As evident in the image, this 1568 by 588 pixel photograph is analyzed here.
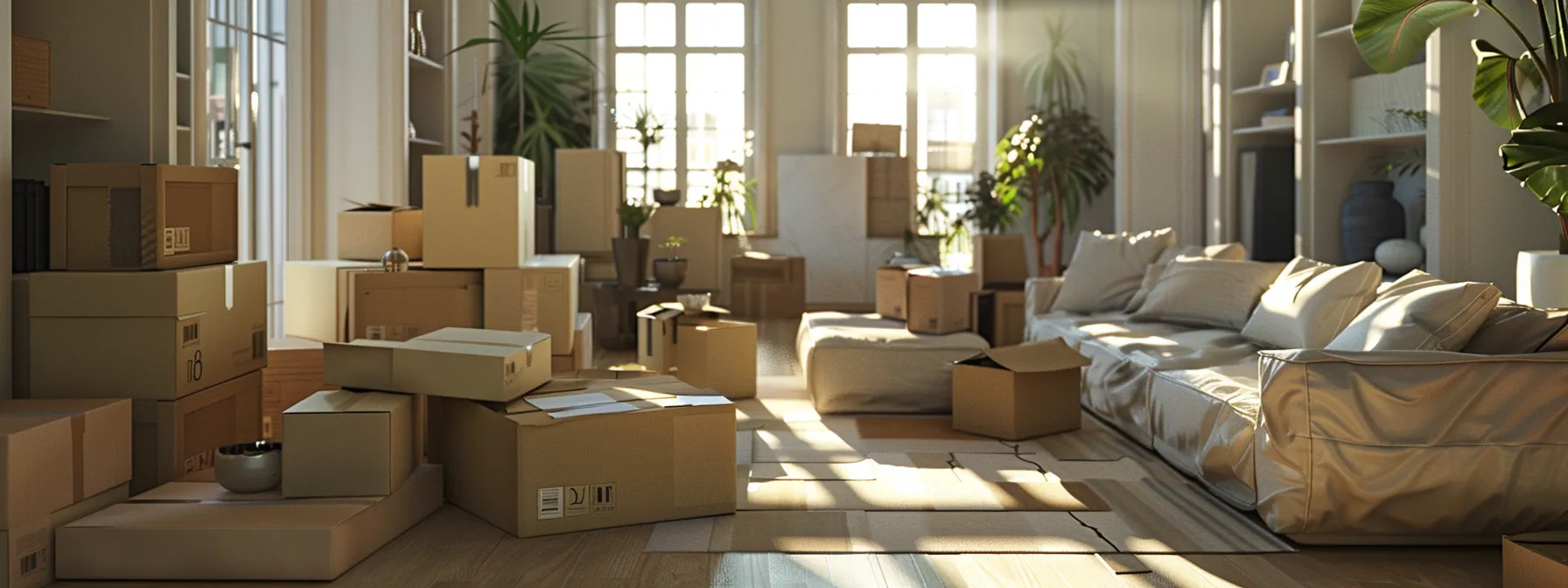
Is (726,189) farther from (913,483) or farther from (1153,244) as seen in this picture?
(913,483)

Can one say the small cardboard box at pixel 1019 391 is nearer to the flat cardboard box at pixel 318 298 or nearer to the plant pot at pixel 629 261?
the flat cardboard box at pixel 318 298

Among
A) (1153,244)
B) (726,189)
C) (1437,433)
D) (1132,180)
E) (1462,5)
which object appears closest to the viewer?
(1437,433)

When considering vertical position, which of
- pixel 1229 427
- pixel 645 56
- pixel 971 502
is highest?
pixel 645 56

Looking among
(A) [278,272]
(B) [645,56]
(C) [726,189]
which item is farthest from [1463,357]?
(B) [645,56]

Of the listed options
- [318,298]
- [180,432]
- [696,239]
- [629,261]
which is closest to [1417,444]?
[180,432]

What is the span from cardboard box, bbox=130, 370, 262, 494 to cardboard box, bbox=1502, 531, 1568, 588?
3.11m

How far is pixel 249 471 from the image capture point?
10.2ft

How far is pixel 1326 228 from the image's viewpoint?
6.95 meters

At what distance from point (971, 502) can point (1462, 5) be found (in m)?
2.55

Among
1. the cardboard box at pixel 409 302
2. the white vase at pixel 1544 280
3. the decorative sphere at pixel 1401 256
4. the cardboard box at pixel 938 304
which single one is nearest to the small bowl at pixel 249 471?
the cardboard box at pixel 409 302

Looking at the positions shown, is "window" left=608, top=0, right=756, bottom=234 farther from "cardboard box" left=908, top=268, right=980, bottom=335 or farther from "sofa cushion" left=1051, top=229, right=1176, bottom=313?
"cardboard box" left=908, top=268, right=980, bottom=335

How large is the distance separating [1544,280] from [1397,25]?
1.11 m

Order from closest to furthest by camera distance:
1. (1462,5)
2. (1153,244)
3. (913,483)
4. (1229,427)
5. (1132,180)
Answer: (1229,427) < (913,483) < (1462,5) < (1153,244) < (1132,180)

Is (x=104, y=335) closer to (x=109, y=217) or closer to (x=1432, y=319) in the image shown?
(x=109, y=217)
